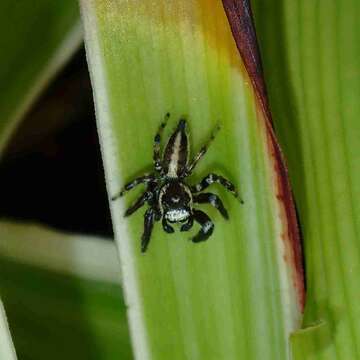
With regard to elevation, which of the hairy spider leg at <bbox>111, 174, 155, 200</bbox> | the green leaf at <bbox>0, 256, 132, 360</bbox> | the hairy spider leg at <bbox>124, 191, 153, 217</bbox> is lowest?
the green leaf at <bbox>0, 256, 132, 360</bbox>

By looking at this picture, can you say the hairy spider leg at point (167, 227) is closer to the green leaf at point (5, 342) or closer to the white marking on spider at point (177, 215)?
the white marking on spider at point (177, 215)

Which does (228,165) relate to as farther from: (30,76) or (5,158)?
(5,158)

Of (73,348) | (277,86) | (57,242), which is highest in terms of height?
(277,86)

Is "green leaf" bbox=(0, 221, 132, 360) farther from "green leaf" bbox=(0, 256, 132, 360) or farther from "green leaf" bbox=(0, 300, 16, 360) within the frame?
"green leaf" bbox=(0, 300, 16, 360)

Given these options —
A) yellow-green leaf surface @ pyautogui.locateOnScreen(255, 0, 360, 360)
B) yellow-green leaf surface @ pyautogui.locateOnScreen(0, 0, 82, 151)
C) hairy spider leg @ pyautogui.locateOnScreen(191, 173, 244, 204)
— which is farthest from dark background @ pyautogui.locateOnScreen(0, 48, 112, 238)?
yellow-green leaf surface @ pyautogui.locateOnScreen(255, 0, 360, 360)

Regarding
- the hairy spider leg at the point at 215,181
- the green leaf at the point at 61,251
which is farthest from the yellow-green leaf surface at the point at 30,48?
the hairy spider leg at the point at 215,181

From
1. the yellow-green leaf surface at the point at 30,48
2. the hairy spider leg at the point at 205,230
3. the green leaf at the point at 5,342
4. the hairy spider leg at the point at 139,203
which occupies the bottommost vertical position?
the green leaf at the point at 5,342

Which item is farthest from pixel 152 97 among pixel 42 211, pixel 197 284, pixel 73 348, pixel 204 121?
pixel 42 211

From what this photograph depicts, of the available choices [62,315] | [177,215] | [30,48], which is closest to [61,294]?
[62,315]
